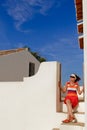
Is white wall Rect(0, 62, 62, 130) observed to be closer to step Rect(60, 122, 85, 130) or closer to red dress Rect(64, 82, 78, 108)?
red dress Rect(64, 82, 78, 108)

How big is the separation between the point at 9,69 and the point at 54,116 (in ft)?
43.7

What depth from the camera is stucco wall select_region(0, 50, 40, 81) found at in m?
21.4

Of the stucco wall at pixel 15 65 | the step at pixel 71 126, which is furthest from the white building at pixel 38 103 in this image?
the stucco wall at pixel 15 65

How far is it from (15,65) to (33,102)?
1327 centimetres

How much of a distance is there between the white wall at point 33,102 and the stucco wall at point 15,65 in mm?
10424

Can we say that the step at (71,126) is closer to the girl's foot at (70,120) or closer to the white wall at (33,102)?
the girl's foot at (70,120)

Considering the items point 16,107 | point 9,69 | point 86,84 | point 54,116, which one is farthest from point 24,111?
point 9,69

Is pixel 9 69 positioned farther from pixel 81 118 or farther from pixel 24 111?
pixel 81 118

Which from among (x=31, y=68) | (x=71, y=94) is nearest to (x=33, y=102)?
(x=71, y=94)

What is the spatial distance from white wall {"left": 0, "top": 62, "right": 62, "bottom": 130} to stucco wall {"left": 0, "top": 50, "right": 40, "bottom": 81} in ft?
34.2

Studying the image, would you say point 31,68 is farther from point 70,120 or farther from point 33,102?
point 70,120

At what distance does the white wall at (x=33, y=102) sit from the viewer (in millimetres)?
9484

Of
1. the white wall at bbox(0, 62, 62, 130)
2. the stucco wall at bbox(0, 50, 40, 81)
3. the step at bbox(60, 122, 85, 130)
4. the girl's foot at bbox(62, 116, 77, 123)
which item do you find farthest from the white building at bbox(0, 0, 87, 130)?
the stucco wall at bbox(0, 50, 40, 81)

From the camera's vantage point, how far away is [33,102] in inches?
390
